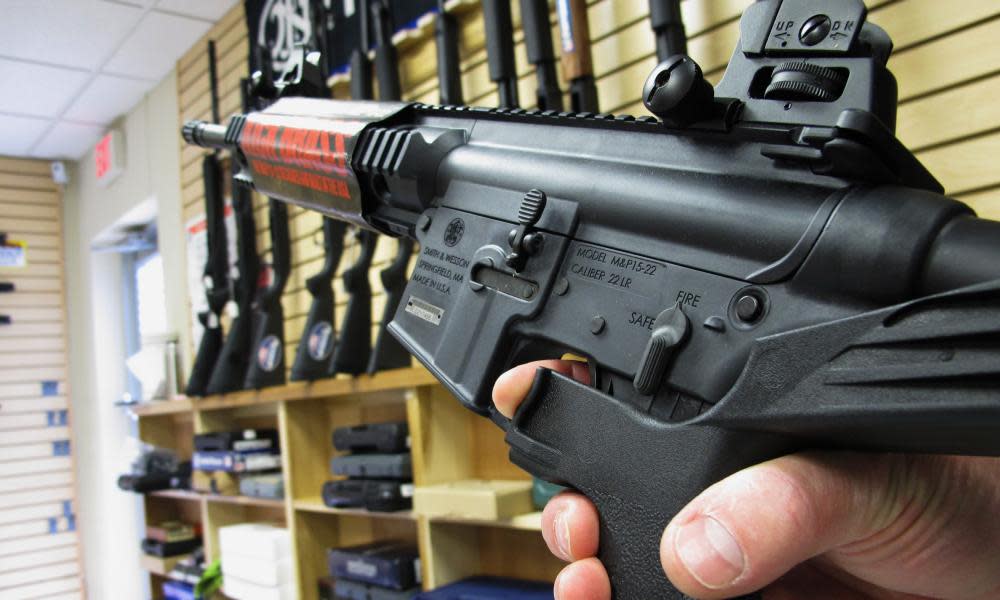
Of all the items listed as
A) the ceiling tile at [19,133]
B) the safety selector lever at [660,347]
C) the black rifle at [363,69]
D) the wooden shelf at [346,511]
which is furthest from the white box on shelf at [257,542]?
the ceiling tile at [19,133]

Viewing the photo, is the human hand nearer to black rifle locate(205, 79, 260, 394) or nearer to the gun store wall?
the gun store wall

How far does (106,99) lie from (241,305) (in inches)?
75.5

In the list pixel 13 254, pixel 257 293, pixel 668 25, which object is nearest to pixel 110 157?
pixel 13 254

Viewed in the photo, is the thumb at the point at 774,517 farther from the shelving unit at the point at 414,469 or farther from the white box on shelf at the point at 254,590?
the white box on shelf at the point at 254,590

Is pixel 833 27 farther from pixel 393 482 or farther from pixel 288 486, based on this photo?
pixel 288 486

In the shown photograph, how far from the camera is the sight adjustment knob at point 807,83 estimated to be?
452mm

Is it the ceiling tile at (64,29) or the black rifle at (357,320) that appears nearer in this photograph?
the black rifle at (357,320)

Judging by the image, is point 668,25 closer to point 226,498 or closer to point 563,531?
point 563,531

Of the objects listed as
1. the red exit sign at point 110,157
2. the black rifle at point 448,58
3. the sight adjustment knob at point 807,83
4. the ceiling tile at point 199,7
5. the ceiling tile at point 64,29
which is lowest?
the sight adjustment knob at point 807,83

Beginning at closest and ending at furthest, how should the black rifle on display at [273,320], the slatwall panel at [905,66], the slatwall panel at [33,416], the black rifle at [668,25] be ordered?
the slatwall panel at [905,66]
the black rifle at [668,25]
the black rifle on display at [273,320]
the slatwall panel at [33,416]

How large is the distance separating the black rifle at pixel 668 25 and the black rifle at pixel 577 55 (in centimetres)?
20

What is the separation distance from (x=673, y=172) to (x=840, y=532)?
25 centimetres

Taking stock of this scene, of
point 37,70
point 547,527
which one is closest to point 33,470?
point 37,70

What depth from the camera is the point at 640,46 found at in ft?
5.59
